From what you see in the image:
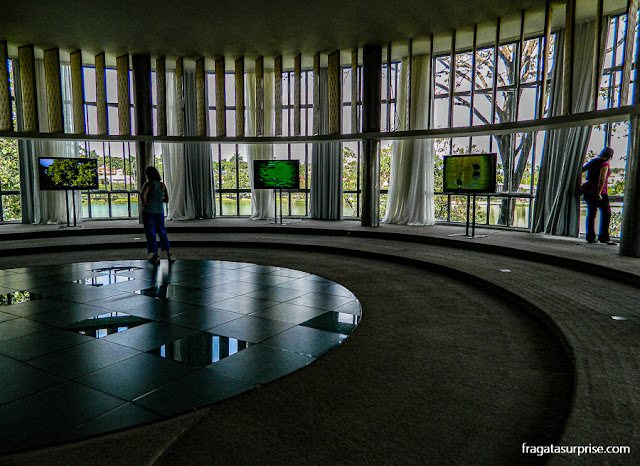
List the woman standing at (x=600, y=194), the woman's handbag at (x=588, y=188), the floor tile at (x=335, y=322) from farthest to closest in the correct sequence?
the woman's handbag at (x=588, y=188)
the woman standing at (x=600, y=194)
the floor tile at (x=335, y=322)

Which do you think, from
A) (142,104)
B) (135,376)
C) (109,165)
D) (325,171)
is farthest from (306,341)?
(109,165)

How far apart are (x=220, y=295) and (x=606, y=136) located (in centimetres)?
789

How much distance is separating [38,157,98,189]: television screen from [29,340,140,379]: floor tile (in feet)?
26.2

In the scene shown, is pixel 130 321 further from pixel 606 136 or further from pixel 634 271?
pixel 606 136

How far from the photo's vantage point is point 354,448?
2.15 metres

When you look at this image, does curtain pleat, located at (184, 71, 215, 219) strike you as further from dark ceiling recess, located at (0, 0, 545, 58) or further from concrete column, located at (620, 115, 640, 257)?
concrete column, located at (620, 115, 640, 257)

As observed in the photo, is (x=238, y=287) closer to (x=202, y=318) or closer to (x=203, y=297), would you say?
(x=203, y=297)

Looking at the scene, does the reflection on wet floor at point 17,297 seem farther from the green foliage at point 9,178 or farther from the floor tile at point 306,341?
the green foliage at point 9,178

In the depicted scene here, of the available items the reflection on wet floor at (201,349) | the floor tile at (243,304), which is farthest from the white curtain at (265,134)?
the reflection on wet floor at (201,349)

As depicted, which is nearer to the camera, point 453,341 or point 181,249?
point 453,341

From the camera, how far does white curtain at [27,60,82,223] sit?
11344 mm

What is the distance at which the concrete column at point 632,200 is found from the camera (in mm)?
6254

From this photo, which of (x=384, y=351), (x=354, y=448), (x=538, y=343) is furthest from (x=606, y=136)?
(x=354, y=448)

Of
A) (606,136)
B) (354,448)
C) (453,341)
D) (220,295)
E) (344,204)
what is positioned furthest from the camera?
(344,204)
